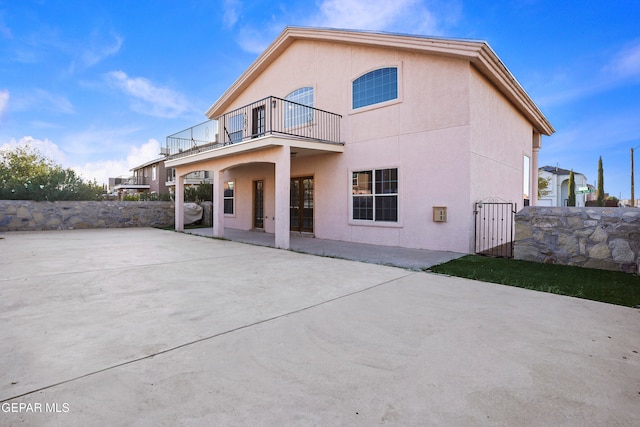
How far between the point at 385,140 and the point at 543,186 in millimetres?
27844

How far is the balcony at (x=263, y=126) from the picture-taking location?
35.3ft

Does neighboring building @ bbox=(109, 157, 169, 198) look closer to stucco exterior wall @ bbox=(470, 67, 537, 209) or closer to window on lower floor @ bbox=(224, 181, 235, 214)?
window on lower floor @ bbox=(224, 181, 235, 214)

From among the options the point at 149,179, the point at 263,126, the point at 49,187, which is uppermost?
the point at 263,126

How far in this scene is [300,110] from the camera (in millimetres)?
11961

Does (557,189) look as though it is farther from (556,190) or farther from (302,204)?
(302,204)

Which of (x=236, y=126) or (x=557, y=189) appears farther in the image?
(x=557, y=189)

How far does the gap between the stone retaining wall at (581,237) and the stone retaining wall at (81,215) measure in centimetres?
1611

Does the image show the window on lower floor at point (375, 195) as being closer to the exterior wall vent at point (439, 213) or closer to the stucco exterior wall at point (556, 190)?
the exterior wall vent at point (439, 213)

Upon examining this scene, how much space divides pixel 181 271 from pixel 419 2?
1206cm

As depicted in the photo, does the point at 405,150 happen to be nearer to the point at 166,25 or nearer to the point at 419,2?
the point at 419,2

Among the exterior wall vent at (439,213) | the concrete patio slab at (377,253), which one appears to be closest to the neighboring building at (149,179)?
the concrete patio slab at (377,253)

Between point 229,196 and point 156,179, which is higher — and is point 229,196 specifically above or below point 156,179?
below

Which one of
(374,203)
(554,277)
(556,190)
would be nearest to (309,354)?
(554,277)

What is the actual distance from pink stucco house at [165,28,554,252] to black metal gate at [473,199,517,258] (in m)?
0.40
